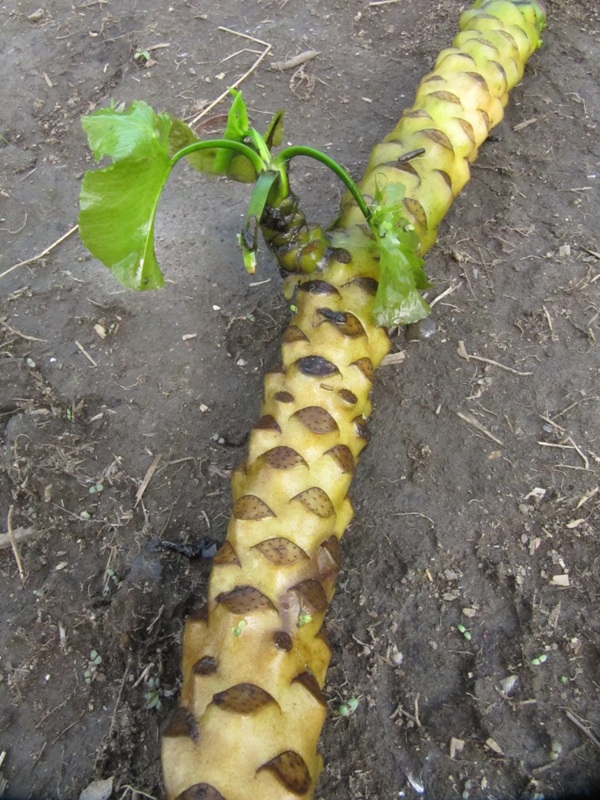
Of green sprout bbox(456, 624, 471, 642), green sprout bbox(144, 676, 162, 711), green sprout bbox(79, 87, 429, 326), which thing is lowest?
green sprout bbox(144, 676, 162, 711)

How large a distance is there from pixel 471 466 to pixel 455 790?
0.73 meters

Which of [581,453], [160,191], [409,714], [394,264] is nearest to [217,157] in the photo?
[160,191]

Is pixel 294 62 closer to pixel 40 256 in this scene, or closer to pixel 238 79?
pixel 238 79

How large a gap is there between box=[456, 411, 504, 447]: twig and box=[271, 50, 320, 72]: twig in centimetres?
166

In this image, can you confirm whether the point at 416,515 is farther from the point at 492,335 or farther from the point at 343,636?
the point at 492,335

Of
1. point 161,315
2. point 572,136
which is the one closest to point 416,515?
point 161,315

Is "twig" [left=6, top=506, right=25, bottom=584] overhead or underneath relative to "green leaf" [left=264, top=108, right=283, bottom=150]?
underneath

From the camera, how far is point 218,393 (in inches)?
74.7

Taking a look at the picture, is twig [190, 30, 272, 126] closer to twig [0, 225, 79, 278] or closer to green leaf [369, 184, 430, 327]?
twig [0, 225, 79, 278]

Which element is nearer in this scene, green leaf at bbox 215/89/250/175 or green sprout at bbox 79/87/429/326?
green sprout at bbox 79/87/429/326

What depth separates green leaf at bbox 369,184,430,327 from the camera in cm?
153

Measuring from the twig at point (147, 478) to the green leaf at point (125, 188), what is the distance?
0.58m

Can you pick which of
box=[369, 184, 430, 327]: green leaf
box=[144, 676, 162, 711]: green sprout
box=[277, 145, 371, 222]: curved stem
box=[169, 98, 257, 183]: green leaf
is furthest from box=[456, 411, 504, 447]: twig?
box=[144, 676, 162, 711]: green sprout

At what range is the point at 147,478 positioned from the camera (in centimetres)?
178
